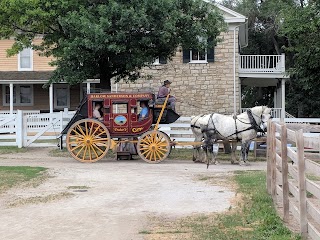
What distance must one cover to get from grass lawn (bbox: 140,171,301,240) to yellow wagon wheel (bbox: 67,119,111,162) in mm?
7654

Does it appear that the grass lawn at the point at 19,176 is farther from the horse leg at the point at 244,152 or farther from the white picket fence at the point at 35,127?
the horse leg at the point at 244,152

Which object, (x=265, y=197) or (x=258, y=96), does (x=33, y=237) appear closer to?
(x=265, y=197)

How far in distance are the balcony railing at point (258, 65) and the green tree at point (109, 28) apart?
32.0ft

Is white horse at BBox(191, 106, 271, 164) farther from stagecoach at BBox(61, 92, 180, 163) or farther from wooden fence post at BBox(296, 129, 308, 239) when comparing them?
wooden fence post at BBox(296, 129, 308, 239)

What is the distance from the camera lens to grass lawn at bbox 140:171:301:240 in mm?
6434

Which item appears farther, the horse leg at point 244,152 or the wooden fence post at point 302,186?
the horse leg at point 244,152

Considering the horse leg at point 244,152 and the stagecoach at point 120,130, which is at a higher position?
the stagecoach at point 120,130

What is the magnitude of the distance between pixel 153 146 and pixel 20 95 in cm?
1898

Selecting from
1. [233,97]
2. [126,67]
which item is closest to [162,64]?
[233,97]

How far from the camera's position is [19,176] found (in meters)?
12.2

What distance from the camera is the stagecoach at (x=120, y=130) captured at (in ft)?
51.0

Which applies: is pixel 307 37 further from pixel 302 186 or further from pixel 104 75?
pixel 302 186

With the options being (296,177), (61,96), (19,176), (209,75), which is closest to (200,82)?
(209,75)

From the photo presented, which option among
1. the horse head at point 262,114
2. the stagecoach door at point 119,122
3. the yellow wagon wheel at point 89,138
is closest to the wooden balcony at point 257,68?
the horse head at point 262,114
